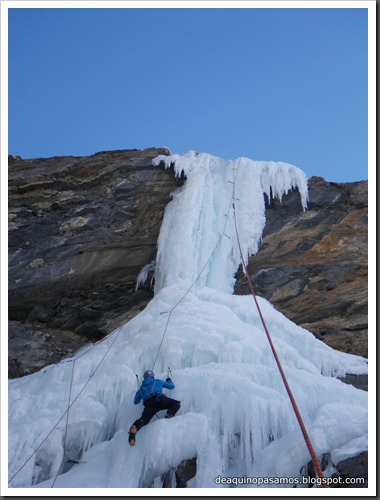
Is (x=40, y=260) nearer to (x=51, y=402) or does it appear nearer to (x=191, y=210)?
(x=191, y=210)

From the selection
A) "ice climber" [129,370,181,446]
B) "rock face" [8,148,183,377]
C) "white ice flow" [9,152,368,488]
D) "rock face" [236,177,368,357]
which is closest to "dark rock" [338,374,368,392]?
"white ice flow" [9,152,368,488]

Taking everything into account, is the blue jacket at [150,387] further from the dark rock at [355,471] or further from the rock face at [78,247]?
the rock face at [78,247]

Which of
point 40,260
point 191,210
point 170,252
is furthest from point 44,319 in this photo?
point 191,210

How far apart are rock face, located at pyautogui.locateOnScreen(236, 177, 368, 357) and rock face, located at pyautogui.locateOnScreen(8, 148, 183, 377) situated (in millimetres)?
2080

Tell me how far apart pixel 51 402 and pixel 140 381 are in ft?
4.14

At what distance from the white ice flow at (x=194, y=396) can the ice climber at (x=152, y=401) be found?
4.4 inches

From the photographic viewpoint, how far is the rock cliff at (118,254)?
9.34 metres

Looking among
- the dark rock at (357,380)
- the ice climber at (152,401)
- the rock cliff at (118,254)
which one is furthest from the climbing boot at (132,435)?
the rock cliff at (118,254)

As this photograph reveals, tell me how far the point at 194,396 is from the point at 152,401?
50 centimetres

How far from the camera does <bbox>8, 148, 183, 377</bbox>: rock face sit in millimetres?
10055

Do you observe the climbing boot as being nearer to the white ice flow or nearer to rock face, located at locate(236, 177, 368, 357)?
the white ice flow

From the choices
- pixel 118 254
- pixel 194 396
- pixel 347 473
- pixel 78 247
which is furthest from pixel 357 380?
pixel 78 247

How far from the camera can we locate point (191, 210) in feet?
34.2

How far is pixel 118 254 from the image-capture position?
10492 millimetres
